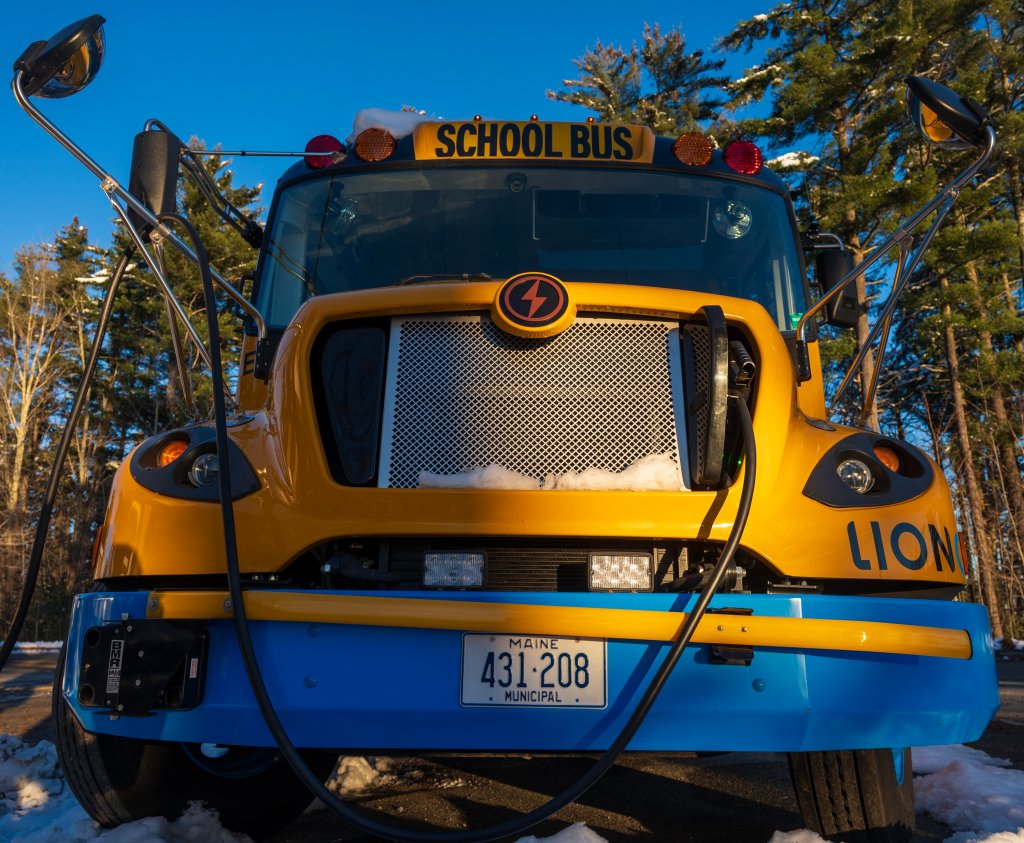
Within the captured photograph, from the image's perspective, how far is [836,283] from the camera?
407 cm

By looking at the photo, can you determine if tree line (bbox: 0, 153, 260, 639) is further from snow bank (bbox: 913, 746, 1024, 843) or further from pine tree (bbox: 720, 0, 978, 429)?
snow bank (bbox: 913, 746, 1024, 843)

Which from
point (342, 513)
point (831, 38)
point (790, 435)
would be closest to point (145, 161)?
point (342, 513)

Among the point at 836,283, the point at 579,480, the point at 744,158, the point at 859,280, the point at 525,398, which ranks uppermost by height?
the point at 859,280

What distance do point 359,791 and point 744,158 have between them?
330cm

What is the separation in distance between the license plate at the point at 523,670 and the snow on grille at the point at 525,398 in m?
0.53

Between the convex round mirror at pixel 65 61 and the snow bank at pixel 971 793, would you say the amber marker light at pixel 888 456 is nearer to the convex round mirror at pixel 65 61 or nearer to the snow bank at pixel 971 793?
the snow bank at pixel 971 793

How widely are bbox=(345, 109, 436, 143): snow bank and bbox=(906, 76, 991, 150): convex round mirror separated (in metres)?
2.01

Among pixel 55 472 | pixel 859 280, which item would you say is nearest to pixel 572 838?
pixel 55 472

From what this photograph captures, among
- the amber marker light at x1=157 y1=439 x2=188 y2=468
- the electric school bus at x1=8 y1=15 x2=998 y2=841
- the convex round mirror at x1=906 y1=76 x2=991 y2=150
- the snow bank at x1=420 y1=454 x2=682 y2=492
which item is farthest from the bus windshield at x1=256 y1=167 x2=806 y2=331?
the snow bank at x1=420 y1=454 x2=682 y2=492

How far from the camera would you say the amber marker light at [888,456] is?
110 inches

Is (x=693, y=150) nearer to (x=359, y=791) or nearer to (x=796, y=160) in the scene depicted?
(x=359, y=791)

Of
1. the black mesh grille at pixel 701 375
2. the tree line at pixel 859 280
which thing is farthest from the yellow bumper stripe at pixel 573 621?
the tree line at pixel 859 280

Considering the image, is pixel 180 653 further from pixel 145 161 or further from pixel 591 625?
pixel 145 161

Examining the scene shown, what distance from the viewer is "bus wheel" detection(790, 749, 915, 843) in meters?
2.77
